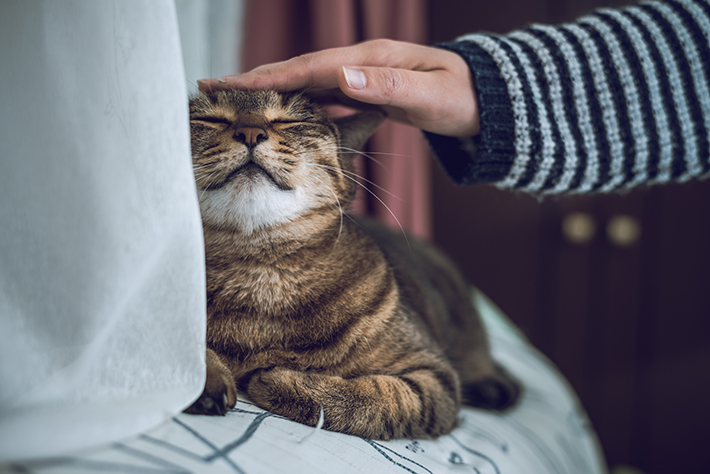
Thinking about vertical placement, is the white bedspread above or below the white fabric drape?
below

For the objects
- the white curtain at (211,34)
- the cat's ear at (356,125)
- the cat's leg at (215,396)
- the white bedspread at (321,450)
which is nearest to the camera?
the white bedspread at (321,450)

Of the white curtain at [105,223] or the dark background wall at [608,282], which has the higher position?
the white curtain at [105,223]

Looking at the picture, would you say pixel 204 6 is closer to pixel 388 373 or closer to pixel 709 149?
pixel 388 373

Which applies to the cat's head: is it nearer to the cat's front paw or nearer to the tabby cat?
the tabby cat

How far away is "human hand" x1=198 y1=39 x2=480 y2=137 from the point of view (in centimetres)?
64

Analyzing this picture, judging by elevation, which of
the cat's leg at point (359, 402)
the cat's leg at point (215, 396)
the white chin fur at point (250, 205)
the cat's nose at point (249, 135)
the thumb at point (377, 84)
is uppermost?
the thumb at point (377, 84)

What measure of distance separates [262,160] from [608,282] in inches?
63.5

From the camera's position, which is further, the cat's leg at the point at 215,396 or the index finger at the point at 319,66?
the index finger at the point at 319,66

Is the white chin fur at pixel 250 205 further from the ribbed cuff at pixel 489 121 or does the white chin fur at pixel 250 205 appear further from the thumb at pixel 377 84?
the ribbed cuff at pixel 489 121

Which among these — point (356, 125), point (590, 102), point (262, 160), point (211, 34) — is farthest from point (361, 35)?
point (262, 160)

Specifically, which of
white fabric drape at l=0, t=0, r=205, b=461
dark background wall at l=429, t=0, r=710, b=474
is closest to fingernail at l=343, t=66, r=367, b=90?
white fabric drape at l=0, t=0, r=205, b=461

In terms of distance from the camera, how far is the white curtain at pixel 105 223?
0.43m

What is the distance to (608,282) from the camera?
5.75 feet

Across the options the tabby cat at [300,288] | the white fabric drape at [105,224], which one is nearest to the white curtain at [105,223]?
the white fabric drape at [105,224]
